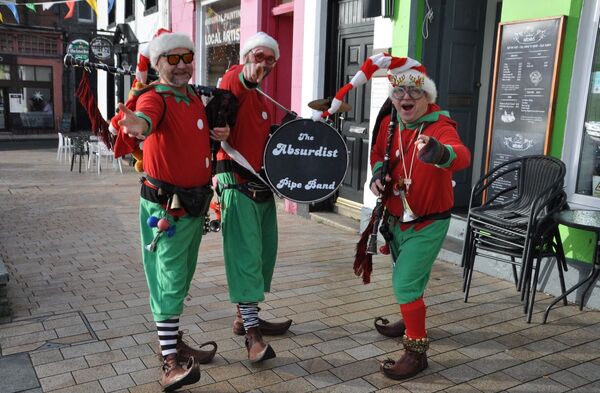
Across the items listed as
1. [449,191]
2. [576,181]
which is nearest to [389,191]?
[449,191]

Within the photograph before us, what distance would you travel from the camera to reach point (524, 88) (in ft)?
15.8

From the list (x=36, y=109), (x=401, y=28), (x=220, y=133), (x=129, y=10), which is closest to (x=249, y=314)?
(x=220, y=133)

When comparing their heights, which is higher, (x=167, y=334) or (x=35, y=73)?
(x=35, y=73)

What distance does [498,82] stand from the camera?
5.05m

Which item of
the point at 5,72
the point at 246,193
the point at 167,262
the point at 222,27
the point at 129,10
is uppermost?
the point at 129,10

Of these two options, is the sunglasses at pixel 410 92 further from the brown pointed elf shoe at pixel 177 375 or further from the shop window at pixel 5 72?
the shop window at pixel 5 72

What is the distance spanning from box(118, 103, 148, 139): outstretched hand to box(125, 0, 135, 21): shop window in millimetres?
12754

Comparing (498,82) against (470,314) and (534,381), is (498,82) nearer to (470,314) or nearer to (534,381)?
(470,314)

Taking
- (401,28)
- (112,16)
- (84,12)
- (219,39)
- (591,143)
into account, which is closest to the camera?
(591,143)

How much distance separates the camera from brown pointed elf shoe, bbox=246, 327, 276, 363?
328 centimetres

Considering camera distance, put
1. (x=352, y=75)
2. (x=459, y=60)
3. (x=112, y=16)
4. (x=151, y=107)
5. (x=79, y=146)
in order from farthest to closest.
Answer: (x=112, y=16)
(x=79, y=146)
(x=352, y=75)
(x=459, y=60)
(x=151, y=107)

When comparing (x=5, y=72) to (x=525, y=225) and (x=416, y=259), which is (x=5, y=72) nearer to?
(x=525, y=225)

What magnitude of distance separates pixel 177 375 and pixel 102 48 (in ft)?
40.9

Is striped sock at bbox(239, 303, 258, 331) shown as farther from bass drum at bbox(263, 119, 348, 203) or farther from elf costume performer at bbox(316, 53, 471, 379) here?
elf costume performer at bbox(316, 53, 471, 379)
